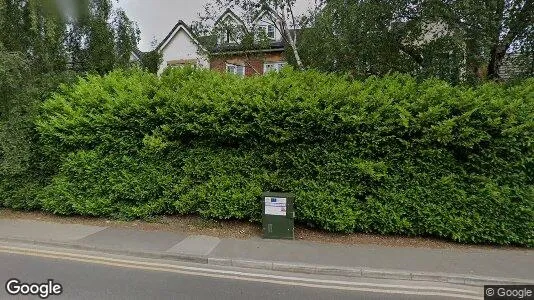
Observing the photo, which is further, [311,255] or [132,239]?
[132,239]

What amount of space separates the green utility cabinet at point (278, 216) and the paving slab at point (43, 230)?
3308mm

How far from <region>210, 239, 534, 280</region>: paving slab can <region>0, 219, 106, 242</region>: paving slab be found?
9.03ft

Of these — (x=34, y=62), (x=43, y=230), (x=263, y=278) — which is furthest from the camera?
(x=34, y=62)

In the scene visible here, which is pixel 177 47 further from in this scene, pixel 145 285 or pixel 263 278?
pixel 263 278

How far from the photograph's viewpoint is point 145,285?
416 centimetres

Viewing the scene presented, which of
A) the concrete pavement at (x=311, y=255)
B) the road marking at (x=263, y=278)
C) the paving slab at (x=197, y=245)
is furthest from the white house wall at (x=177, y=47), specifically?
the road marking at (x=263, y=278)

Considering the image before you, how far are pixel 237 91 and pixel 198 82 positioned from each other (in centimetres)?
105

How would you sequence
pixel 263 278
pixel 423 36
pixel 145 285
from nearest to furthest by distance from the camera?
pixel 145 285, pixel 263 278, pixel 423 36

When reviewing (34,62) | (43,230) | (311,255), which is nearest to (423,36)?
(311,255)

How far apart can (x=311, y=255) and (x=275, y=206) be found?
1198 millimetres

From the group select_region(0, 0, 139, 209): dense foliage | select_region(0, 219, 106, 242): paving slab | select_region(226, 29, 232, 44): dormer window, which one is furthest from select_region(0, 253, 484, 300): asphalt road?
select_region(226, 29, 232, 44): dormer window

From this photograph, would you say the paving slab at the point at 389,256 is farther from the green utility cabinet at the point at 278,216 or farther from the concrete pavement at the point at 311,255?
the green utility cabinet at the point at 278,216

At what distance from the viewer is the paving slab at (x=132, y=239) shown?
544cm

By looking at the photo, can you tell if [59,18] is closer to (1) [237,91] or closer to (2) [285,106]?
(1) [237,91]
